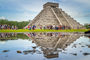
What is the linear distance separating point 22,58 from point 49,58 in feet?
4.24

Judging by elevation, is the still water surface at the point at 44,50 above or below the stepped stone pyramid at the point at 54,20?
below

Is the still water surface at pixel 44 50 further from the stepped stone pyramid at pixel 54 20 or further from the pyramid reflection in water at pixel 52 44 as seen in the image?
the stepped stone pyramid at pixel 54 20

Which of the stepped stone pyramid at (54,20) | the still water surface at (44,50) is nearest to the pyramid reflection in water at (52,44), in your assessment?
the still water surface at (44,50)

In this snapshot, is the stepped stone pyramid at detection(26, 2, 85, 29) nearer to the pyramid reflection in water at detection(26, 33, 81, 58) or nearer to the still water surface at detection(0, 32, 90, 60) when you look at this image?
the pyramid reflection in water at detection(26, 33, 81, 58)

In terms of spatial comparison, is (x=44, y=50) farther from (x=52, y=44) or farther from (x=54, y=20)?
(x=54, y=20)

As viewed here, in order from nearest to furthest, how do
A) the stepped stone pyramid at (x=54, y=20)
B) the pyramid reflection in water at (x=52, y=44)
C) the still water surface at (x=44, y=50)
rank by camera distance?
the still water surface at (x=44, y=50) < the pyramid reflection in water at (x=52, y=44) < the stepped stone pyramid at (x=54, y=20)

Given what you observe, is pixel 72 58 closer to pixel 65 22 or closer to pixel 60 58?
pixel 60 58

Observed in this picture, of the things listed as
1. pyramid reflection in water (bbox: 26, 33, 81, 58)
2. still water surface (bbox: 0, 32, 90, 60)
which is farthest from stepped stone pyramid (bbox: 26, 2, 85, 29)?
still water surface (bbox: 0, 32, 90, 60)

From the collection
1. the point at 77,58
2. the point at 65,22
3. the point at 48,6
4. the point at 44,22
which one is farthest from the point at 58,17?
the point at 77,58

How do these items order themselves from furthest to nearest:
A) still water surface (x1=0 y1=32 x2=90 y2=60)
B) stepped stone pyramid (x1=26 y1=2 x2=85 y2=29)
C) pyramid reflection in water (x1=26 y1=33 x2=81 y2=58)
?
stepped stone pyramid (x1=26 y1=2 x2=85 y2=29) → pyramid reflection in water (x1=26 y1=33 x2=81 y2=58) → still water surface (x1=0 y1=32 x2=90 y2=60)

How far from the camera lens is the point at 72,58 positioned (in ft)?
17.7

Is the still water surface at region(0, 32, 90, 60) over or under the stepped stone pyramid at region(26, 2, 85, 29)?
under

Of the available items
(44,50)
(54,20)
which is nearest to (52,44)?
(44,50)

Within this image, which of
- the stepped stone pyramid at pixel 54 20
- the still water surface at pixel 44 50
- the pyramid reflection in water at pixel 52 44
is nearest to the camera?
the still water surface at pixel 44 50
